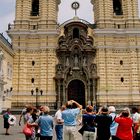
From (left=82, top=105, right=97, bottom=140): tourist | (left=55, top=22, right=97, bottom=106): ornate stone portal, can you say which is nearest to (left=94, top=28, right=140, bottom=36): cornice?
(left=55, top=22, right=97, bottom=106): ornate stone portal

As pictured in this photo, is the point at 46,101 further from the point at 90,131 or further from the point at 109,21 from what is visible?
the point at 90,131

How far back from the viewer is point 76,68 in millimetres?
39531

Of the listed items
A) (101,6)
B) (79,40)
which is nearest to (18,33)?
(79,40)

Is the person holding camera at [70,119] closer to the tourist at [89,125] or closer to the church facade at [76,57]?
the tourist at [89,125]

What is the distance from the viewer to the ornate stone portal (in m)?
38.8

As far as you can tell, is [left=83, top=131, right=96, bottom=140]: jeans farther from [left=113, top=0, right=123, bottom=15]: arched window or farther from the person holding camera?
[left=113, top=0, right=123, bottom=15]: arched window

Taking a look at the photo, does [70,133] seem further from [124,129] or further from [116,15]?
[116,15]

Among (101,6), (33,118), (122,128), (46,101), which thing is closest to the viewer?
(122,128)

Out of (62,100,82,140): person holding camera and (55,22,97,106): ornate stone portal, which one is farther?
(55,22,97,106): ornate stone portal

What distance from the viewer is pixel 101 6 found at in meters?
40.6

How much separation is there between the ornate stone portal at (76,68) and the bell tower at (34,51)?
1.00 meters

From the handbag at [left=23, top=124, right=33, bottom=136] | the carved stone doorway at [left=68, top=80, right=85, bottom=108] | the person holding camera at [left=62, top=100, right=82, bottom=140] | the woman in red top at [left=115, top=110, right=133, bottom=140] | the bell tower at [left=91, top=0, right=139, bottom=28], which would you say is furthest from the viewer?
the bell tower at [left=91, top=0, right=139, bottom=28]

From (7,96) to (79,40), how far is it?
1152 centimetres

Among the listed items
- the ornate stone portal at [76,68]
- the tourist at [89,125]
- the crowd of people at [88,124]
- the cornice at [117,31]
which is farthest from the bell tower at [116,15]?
the tourist at [89,125]
